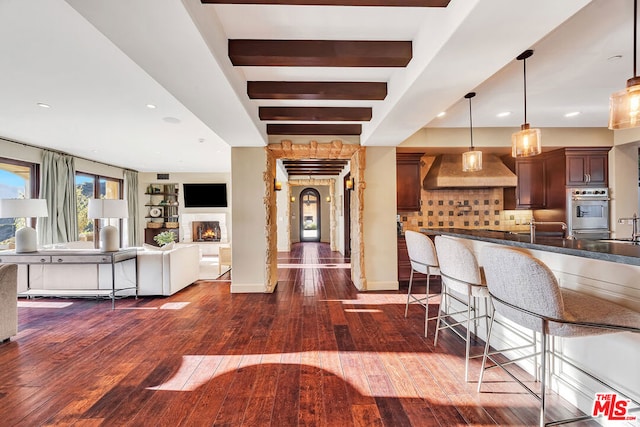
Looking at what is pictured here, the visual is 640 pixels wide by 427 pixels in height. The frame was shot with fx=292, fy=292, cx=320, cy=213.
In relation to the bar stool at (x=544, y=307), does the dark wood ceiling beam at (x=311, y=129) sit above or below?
above

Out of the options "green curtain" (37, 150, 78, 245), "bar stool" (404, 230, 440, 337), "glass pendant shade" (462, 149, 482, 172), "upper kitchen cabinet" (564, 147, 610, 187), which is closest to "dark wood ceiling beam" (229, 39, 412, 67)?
"glass pendant shade" (462, 149, 482, 172)

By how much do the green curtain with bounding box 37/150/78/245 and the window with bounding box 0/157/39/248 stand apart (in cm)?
17

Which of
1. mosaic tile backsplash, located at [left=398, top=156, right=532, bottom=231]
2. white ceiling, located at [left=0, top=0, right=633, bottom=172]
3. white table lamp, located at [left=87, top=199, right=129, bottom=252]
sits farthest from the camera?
mosaic tile backsplash, located at [left=398, top=156, right=532, bottom=231]

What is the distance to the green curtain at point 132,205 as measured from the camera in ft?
29.4

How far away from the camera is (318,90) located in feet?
10.1

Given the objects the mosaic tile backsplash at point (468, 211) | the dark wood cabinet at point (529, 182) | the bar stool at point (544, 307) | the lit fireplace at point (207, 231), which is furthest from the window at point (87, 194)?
the dark wood cabinet at point (529, 182)

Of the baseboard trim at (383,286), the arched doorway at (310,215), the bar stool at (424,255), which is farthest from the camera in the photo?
the arched doorway at (310,215)

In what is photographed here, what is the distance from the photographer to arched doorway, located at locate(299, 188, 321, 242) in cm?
1302

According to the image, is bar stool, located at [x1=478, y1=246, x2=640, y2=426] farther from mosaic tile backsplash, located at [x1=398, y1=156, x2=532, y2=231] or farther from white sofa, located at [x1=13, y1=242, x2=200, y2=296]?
white sofa, located at [x1=13, y1=242, x2=200, y2=296]

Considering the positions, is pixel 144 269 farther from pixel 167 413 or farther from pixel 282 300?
pixel 167 413

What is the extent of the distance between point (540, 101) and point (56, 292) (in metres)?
7.33

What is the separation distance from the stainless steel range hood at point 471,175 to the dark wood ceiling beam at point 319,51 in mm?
3116

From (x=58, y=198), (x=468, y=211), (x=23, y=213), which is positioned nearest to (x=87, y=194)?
(x=58, y=198)

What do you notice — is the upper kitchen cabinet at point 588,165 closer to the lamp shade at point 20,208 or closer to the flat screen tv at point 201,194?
the lamp shade at point 20,208
